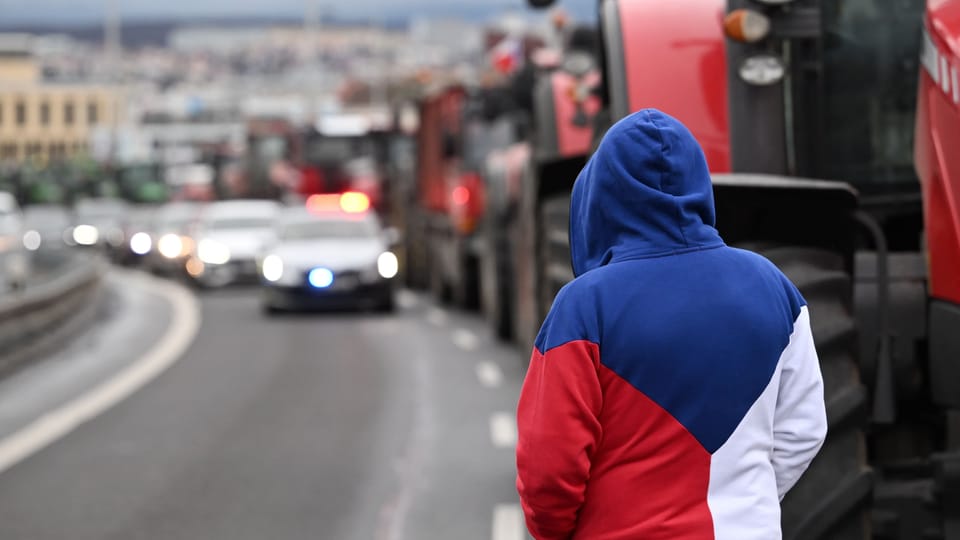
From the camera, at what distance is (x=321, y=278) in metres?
25.6

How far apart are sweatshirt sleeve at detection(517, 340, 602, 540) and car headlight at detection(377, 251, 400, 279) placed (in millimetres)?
22058

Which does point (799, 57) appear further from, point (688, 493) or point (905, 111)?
point (688, 493)

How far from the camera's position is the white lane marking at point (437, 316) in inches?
960

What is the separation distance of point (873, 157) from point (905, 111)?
0.19 meters

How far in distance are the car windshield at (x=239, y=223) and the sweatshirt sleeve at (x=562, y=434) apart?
30937 millimetres

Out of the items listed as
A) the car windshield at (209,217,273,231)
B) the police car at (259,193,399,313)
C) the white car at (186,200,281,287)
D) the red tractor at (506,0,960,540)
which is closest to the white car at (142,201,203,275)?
the car windshield at (209,217,273,231)

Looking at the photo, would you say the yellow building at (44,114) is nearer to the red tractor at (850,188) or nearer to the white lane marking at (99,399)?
the white lane marking at (99,399)

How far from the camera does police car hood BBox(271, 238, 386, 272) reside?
25672 mm

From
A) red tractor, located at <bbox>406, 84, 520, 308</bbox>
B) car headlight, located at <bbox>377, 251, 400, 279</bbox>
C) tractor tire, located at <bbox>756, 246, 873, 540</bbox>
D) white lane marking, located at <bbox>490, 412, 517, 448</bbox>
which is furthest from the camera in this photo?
car headlight, located at <bbox>377, 251, 400, 279</bbox>

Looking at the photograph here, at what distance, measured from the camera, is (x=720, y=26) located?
25.1 ft

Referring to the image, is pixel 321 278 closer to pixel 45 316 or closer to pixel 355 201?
pixel 45 316

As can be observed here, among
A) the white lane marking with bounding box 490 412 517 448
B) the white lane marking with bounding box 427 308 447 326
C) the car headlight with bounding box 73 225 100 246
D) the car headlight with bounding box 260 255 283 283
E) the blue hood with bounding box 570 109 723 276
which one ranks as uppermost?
the blue hood with bounding box 570 109 723 276

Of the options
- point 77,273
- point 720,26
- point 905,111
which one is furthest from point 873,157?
point 77,273

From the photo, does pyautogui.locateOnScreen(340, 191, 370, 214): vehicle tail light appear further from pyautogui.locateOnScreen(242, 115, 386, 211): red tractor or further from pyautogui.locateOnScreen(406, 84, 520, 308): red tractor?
pyautogui.locateOnScreen(406, 84, 520, 308): red tractor
